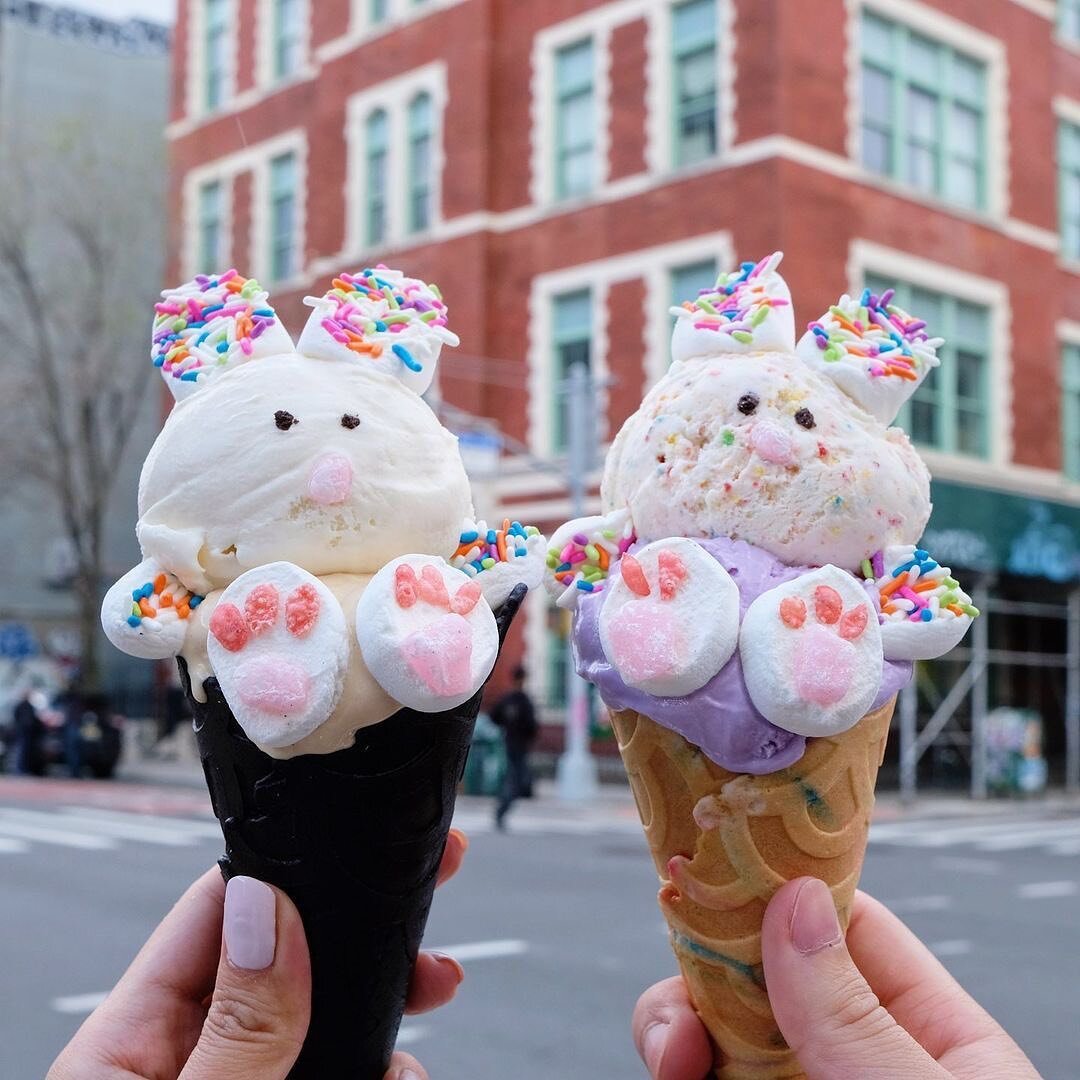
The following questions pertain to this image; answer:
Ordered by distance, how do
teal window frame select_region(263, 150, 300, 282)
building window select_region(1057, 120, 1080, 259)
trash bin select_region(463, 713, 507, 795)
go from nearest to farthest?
trash bin select_region(463, 713, 507, 795) < teal window frame select_region(263, 150, 300, 282) < building window select_region(1057, 120, 1080, 259)

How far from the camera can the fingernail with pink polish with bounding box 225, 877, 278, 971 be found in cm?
231

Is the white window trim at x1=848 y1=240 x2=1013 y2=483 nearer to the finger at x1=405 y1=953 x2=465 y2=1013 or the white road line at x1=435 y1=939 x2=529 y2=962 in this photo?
the white road line at x1=435 y1=939 x2=529 y2=962

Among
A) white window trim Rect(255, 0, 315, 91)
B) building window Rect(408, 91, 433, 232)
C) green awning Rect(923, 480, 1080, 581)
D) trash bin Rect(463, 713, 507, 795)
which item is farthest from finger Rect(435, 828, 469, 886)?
building window Rect(408, 91, 433, 232)

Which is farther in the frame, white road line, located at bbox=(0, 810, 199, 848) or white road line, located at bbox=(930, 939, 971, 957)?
white road line, located at bbox=(0, 810, 199, 848)

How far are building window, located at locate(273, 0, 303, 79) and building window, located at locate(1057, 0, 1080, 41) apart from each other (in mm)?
12986

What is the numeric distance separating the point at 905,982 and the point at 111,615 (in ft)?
5.76

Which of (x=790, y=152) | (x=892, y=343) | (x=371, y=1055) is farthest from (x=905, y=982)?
(x=790, y=152)

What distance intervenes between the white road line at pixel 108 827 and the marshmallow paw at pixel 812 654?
40.5 feet

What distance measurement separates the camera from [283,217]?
2167 centimetres

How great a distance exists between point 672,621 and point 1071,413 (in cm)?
2230

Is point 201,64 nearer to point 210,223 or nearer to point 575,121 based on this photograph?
point 210,223

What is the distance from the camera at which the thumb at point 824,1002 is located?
2.31 m

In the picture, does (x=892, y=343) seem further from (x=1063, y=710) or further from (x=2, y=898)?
(x=1063, y=710)

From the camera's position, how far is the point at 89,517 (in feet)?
79.0
